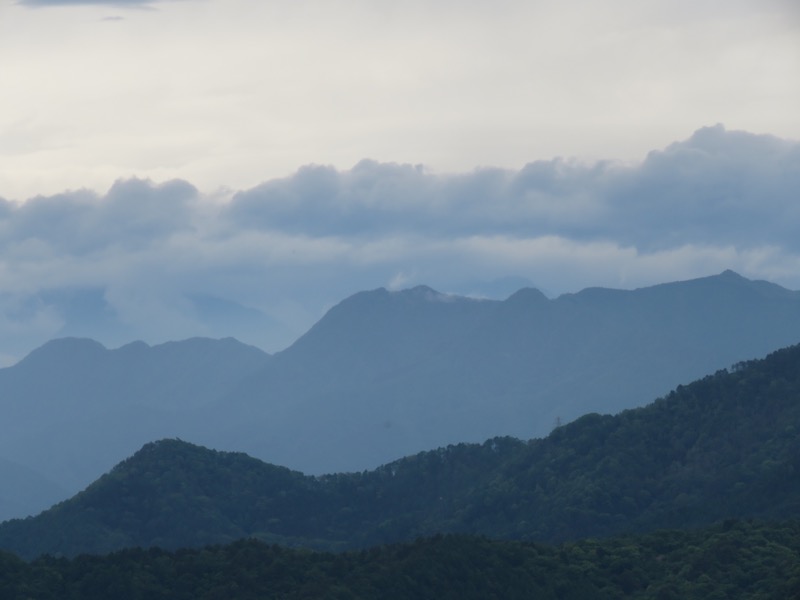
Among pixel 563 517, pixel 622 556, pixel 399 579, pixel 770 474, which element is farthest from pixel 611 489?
pixel 399 579

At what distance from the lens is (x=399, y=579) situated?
123250 millimetres

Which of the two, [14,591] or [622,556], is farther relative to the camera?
[622,556]

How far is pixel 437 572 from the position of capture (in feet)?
412

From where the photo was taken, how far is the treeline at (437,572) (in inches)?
4815

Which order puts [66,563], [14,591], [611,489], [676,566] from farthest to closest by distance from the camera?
[611,489]
[676,566]
[66,563]
[14,591]

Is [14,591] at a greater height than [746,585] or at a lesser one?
greater

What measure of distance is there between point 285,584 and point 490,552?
19.1 metres

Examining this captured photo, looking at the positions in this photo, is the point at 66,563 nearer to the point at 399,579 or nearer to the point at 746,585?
the point at 399,579

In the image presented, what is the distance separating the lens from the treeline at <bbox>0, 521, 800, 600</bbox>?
12231 cm

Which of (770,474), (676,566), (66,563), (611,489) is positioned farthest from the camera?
(611,489)

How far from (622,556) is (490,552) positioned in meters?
13.6

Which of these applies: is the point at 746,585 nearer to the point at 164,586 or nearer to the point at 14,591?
the point at 164,586

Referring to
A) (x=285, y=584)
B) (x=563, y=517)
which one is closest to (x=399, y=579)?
(x=285, y=584)

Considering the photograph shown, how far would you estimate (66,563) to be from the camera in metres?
127
